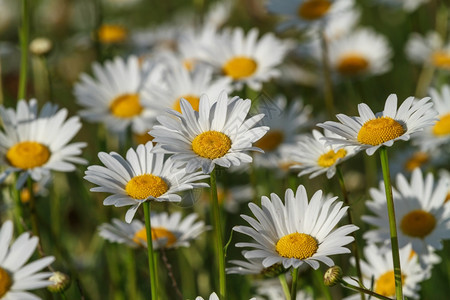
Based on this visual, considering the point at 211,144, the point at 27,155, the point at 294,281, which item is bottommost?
the point at 294,281

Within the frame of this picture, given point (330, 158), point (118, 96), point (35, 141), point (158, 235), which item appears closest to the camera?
point (330, 158)

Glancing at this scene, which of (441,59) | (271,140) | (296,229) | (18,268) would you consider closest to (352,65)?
(441,59)

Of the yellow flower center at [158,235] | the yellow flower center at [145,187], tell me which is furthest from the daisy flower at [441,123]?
the yellow flower center at [145,187]

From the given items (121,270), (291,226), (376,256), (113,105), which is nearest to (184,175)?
(291,226)

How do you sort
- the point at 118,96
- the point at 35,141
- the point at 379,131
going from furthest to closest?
the point at 118,96
the point at 35,141
the point at 379,131

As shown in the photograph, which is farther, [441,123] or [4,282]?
[441,123]

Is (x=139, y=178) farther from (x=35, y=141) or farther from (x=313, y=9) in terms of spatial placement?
(x=313, y=9)

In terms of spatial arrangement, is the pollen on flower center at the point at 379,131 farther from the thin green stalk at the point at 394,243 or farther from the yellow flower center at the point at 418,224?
the yellow flower center at the point at 418,224

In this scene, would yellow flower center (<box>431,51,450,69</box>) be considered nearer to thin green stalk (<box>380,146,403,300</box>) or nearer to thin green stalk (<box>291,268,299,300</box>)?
thin green stalk (<box>380,146,403,300</box>)
